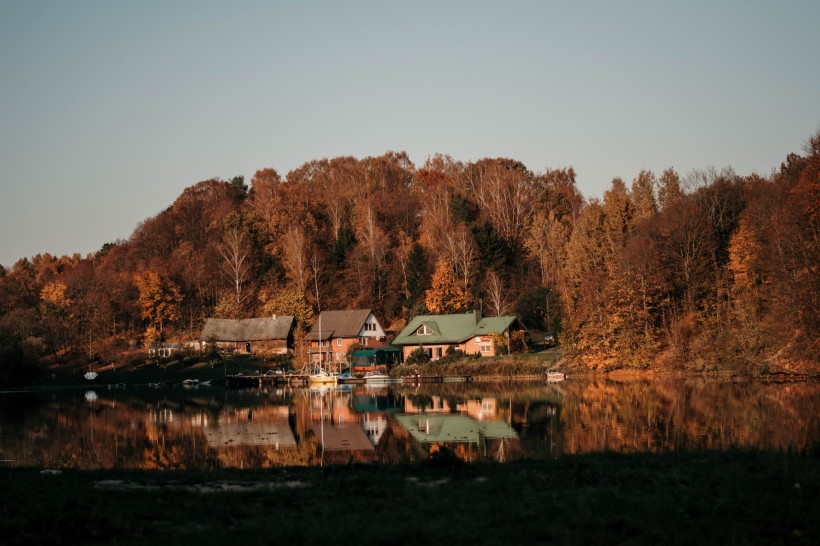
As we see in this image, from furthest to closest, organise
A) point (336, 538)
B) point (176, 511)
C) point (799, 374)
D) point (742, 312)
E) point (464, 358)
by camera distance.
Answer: point (464, 358)
point (742, 312)
point (799, 374)
point (176, 511)
point (336, 538)

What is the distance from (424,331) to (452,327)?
323cm

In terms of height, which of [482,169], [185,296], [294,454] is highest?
[482,169]

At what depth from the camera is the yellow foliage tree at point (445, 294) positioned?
91.1 meters

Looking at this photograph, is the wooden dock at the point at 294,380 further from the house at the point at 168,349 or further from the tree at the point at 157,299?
the tree at the point at 157,299

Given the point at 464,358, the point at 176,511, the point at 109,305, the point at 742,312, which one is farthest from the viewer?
the point at 109,305

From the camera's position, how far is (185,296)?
107438 mm

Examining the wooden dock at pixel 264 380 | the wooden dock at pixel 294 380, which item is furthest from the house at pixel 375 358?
the wooden dock at pixel 264 380

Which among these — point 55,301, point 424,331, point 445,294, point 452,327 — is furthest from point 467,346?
point 55,301

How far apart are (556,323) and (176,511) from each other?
69.6 meters

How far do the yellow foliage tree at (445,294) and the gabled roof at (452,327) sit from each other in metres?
3.23

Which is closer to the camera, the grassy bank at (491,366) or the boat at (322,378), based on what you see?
the grassy bank at (491,366)

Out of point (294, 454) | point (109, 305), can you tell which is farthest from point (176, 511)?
point (109, 305)

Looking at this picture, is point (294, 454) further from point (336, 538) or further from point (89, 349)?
point (89, 349)

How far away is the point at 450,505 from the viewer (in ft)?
43.4
